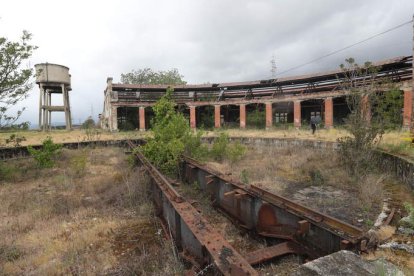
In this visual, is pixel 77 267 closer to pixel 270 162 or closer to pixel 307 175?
pixel 307 175

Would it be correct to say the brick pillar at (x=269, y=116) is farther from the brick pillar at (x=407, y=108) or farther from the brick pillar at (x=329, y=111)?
the brick pillar at (x=407, y=108)

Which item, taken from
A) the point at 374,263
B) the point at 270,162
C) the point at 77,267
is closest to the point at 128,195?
the point at 77,267

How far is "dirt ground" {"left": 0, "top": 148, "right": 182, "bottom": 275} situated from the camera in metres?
3.26

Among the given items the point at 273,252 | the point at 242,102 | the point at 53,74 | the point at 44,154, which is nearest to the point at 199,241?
the point at 273,252

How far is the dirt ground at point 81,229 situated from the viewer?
326 centimetres

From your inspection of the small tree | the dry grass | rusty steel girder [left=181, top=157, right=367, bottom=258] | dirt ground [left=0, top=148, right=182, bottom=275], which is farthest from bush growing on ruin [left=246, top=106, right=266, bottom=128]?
rusty steel girder [left=181, top=157, right=367, bottom=258]

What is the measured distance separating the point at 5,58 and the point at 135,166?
17.4 feet

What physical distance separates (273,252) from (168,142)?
17.2 feet

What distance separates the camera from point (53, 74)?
26.3m

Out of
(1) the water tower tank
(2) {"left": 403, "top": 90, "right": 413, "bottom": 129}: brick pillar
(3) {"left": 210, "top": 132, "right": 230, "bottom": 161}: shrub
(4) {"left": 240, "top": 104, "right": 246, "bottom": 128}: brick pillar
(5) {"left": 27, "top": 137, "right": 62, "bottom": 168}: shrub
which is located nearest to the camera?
(5) {"left": 27, "top": 137, "right": 62, "bottom": 168}: shrub

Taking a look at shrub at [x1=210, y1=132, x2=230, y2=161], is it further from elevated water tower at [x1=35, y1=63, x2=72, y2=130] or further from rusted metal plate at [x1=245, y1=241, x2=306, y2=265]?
elevated water tower at [x1=35, y1=63, x2=72, y2=130]

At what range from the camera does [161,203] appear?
4.71 m

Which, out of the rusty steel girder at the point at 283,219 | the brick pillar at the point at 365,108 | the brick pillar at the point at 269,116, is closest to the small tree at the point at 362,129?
the brick pillar at the point at 365,108

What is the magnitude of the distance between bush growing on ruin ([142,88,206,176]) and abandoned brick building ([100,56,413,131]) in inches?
707
